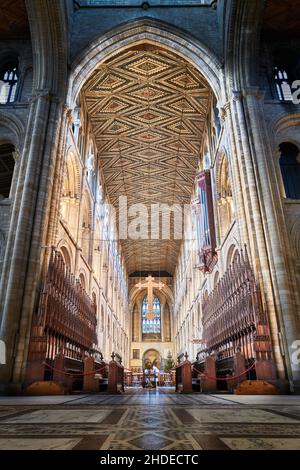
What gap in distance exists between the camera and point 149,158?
842 inches

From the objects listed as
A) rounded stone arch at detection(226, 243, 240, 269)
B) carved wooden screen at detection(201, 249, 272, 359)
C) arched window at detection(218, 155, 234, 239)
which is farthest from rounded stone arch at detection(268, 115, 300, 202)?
carved wooden screen at detection(201, 249, 272, 359)

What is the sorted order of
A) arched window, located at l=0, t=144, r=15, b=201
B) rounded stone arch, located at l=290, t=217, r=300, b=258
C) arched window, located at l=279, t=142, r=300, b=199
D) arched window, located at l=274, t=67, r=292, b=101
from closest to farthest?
1. rounded stone arch, located at l=290, t=217, r=300, b=258
2. arched window, located at l=279, t=142, r=300, b=199
3. arched window, located at l=274, t=67, r=292, b=101
4. arched window, located at l=0, t=144, r=15, b=201

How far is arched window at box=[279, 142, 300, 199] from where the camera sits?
39.9ft

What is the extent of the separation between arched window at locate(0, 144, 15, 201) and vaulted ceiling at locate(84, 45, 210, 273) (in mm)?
4996

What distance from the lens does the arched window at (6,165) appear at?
1411 cm

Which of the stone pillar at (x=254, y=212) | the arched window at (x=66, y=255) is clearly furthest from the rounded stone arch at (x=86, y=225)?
the stone pillar at (x=254, y=212)

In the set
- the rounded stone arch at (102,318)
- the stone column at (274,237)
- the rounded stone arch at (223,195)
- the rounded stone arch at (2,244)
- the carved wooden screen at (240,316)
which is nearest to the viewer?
the carved wooden screen at (240,316)

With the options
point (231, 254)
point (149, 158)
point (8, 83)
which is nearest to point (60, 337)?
point (231, 254)

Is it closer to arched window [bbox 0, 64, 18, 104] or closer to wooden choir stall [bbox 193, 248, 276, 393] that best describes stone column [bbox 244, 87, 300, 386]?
wooden choir stall [bbox 193, 248, 276, 393]

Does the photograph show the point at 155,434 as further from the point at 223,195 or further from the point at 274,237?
the point at 223,195

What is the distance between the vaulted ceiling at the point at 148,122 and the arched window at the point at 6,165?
16.4 feet

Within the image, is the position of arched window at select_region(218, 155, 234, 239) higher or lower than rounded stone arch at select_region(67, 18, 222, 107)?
lower

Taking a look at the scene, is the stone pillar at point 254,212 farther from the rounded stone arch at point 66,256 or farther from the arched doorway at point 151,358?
the arched doorway at point 151,358

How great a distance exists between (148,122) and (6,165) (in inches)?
313
